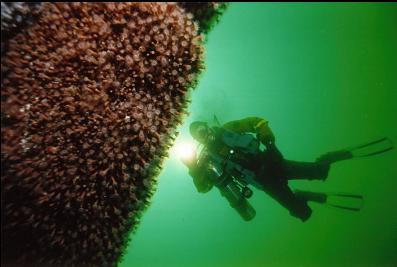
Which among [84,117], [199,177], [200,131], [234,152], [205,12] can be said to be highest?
[205,12]

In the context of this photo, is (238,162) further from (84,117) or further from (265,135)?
(84,117)

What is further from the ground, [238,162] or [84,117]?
[84,117]

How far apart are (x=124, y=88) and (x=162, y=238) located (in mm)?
104698

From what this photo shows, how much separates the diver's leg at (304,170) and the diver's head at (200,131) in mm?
2360

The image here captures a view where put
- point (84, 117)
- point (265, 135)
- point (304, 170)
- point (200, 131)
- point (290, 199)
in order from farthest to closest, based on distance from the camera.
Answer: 1. point (290, 199)
2. point (304, 170)
3. point (200, 131)
4. point (265, 135)
5. point (84, 117)

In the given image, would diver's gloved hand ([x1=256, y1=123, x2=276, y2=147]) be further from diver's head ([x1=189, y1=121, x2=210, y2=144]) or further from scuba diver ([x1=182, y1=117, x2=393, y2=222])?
diver's head ([x1=189, y1=121, x2=210, y2=144])

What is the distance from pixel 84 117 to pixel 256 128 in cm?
530

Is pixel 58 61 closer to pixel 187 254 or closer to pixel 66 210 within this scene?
pixel 66 210

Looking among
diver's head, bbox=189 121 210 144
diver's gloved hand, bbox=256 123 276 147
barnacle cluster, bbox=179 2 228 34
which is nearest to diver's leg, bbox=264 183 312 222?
diver's gloved hand, bbox=256 123 276 147

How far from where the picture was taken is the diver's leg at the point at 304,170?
8320 mm

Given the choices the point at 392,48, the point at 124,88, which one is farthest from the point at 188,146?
the point at 392,48

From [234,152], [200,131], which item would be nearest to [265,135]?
[234,152]

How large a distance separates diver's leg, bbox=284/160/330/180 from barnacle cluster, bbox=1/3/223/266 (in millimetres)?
5853

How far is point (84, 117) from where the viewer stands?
2.81 metres
